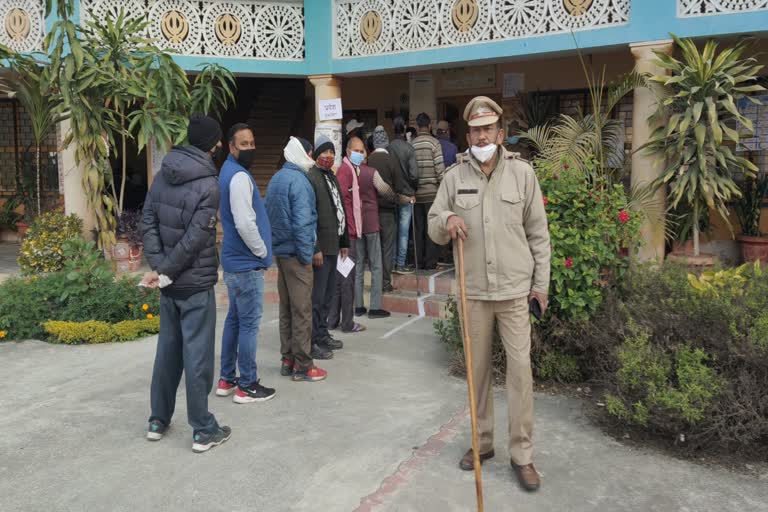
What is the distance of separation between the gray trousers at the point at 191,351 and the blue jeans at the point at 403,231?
4.33m

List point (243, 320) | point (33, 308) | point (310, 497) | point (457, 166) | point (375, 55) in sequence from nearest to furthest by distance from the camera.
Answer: point (310, 497) < point (457, 166) < point (243, 320) < point (33, 308) < point (375, 55)

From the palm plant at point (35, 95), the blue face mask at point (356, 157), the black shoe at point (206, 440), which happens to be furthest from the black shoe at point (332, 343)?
the palm plant at point (35, 95)

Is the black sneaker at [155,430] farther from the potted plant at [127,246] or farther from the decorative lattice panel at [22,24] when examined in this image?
the decorative lattice panel at [22,24]

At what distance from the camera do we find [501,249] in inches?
147

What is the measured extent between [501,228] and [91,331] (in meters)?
4.62

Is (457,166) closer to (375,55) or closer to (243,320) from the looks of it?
(243,320)

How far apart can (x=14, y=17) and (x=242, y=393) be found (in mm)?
7262

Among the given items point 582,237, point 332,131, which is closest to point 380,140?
point 332,131

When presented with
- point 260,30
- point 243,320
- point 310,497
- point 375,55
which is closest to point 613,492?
point 310,497

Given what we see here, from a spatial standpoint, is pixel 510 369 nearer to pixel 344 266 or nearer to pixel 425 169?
pixel 344 266

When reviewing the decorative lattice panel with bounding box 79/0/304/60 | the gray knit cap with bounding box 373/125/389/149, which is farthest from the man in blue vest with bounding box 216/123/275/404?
the decorative lattice panel with bounding box 79/0/304/60

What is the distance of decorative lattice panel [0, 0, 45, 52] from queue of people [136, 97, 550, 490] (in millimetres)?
5653

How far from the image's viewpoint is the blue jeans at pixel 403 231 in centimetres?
831

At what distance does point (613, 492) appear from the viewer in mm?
3600
